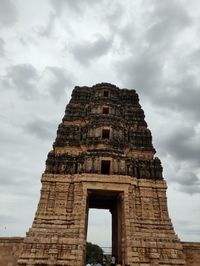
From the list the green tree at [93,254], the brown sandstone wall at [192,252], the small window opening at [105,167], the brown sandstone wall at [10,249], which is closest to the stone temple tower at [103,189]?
the small window opening at [105,167]

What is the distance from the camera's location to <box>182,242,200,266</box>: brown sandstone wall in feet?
56.2

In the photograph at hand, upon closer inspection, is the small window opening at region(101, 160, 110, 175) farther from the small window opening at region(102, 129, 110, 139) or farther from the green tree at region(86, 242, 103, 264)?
the green tree at region(86, 242, 103, 264)

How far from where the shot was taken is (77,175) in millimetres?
19531

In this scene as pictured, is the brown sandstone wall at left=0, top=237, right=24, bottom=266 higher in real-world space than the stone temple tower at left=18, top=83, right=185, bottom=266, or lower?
lower

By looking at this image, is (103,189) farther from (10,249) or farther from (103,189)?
(10,249)

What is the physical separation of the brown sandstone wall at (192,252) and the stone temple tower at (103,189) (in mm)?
1058

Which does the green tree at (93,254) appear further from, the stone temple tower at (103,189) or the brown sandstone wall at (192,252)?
the brown sandstone wall at (192,252)

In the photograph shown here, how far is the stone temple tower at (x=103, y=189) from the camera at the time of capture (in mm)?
16219

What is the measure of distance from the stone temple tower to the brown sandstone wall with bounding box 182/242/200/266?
106 centimetres

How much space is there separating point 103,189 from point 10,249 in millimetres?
7806

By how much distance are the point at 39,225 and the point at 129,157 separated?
363 inches

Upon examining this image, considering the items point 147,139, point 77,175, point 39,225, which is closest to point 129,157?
point 147,139

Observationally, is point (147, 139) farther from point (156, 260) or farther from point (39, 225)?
point (39, 225)

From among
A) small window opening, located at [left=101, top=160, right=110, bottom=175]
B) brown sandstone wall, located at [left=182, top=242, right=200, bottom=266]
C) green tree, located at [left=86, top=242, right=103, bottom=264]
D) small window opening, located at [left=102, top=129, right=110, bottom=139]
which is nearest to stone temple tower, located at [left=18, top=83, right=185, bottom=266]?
small window opening, located at [left=101, top=160, right=110, bottom=175]
